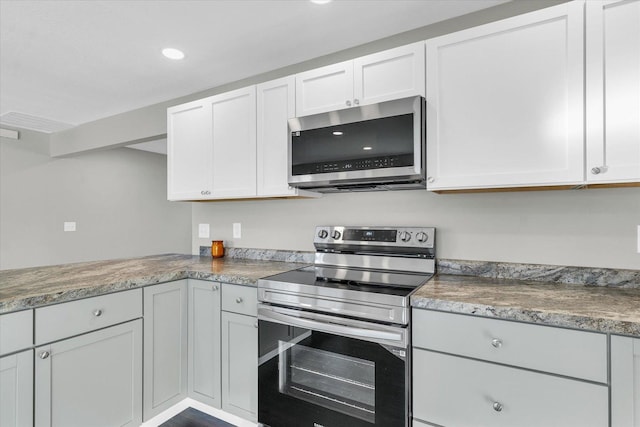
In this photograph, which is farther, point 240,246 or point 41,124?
point 41,124

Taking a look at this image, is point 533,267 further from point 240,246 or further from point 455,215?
point 240,246

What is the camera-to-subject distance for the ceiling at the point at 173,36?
1.77 meters

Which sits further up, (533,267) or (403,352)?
(533,267)

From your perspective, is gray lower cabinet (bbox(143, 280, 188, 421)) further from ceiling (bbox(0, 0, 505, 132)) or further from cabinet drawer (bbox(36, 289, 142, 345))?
ceiling (bbox(0, 0, 505, 132))

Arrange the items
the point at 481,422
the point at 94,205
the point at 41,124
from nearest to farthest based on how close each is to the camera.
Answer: the point at 481,422, the point at 41,124, the point at 94,205

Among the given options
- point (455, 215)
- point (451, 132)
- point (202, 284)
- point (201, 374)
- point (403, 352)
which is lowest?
point (201, 374)

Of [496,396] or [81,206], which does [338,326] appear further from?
[81,206]

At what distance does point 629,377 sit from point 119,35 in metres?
2.91

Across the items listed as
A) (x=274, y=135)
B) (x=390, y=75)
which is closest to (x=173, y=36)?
(x=274, y=135)

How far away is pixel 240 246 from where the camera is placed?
2.74m

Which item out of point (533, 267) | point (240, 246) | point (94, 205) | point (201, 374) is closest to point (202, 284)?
point (201, 374)

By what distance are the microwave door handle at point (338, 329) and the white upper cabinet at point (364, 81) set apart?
1173 millimetres

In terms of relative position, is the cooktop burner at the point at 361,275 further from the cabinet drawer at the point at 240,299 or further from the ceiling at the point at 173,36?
the ceiling at the point at 173,36

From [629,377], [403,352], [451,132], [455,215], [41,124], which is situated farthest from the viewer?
[41,124]
